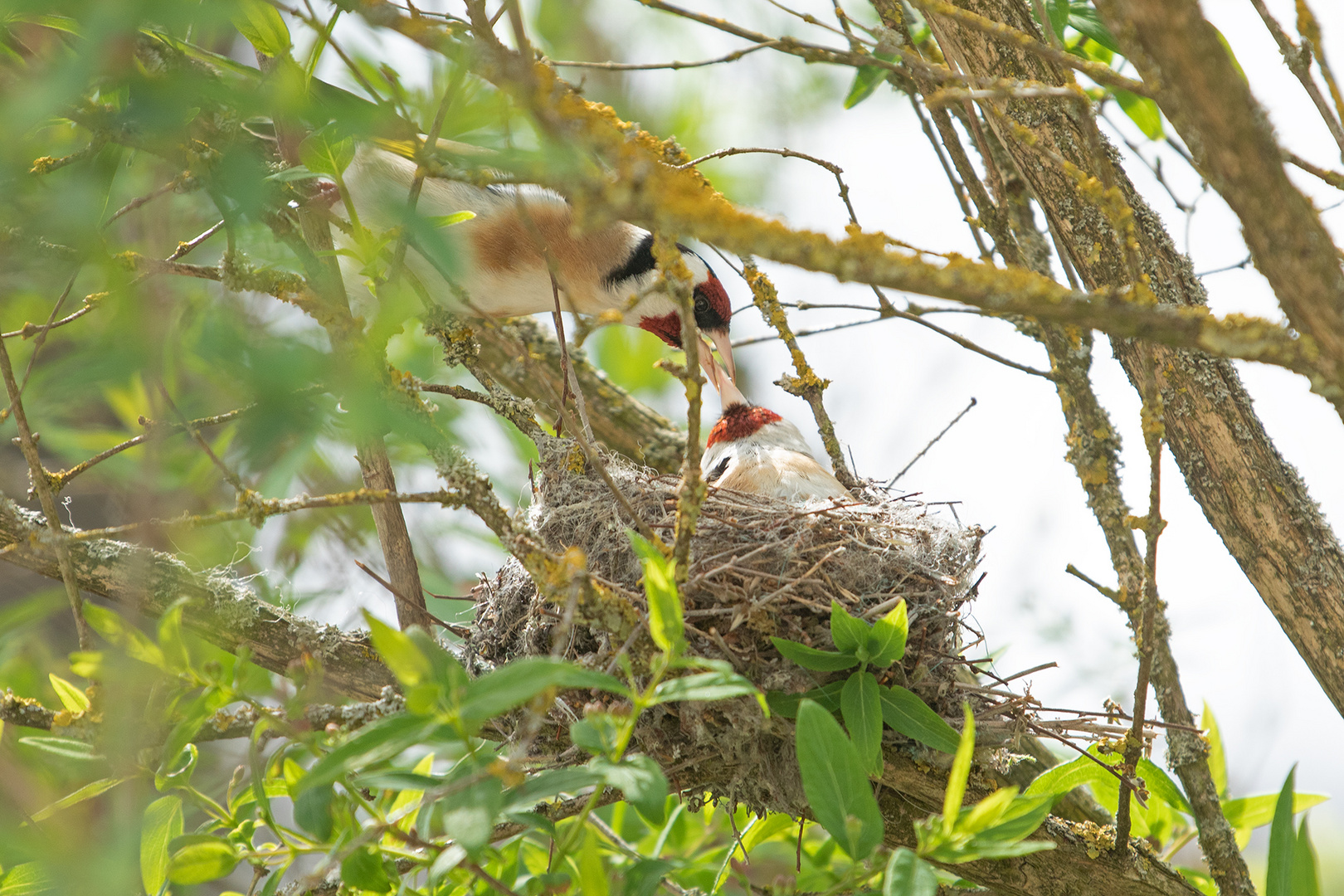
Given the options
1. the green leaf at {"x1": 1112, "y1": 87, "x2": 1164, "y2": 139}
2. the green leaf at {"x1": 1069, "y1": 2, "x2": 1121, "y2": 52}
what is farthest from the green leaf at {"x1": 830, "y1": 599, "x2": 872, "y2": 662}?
the green leaf at {"x1": 1112, "y1": 87, "x2": 1164, "y2": 139}

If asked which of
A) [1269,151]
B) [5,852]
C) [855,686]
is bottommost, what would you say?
[5,852]

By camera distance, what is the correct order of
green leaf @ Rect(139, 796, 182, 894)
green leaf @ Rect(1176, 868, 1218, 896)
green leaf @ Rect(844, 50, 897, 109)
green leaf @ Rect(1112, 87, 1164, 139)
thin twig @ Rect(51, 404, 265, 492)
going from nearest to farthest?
thin twig @ Rect(51, 404, 265, 492) < green leaf @ Rect(139, 796, 182, 894) < green leaf @ Rect(1176, 868, 1218, 896) < green leaf @ Rect(1112, 87, 1164, 139) < green leaf @ Rect(844, 50, 897, 109)

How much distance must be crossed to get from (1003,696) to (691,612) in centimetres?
66

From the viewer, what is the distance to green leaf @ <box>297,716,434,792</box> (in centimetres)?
102

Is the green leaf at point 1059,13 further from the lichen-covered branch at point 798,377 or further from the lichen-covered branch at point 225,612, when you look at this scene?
the lichen-covered branch at point 225,612

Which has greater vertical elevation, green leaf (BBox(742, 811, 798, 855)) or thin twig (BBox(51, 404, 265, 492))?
thin twig (BBox(51, 404, 265, 492))

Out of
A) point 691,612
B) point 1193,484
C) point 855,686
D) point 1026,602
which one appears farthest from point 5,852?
point 1026,602

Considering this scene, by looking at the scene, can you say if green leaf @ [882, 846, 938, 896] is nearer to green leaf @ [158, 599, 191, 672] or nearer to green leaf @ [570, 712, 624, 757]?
green leaf @ [570, 712, 624, 757]

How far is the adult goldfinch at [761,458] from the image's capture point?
255 centimetres

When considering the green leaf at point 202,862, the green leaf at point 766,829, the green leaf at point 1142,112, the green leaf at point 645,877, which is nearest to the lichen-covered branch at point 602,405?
the green leaf at point 766,829

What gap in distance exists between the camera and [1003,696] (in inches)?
77.1

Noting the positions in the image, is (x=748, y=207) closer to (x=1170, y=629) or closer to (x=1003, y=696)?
(x=1003, y=696)

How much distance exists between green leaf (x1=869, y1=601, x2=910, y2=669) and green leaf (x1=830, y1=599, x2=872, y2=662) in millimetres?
12

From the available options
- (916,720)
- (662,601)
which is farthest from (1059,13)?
(662,601)
